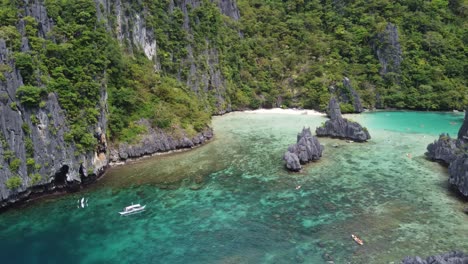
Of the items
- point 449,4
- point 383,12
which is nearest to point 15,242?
point 383,12

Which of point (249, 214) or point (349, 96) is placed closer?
point (249, 214)

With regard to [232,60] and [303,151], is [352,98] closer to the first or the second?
[232,60]

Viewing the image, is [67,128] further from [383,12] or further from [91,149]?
[383,12]

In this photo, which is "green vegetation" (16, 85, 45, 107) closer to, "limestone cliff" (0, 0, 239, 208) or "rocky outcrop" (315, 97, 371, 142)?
"limestone cliff" (0, 0, 239, 208)

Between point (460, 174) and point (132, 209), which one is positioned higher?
point (460, 174)

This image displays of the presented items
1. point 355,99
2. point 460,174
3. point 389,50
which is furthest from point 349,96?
point 460,174

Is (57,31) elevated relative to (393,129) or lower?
elevated
